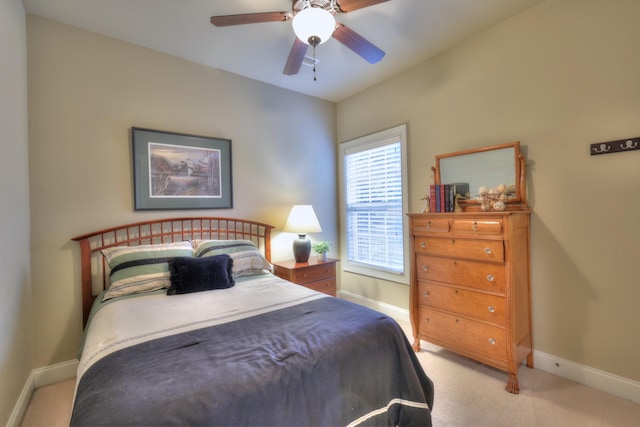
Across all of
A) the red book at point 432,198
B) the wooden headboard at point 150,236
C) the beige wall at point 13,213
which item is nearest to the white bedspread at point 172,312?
the beige wall at point 13,213

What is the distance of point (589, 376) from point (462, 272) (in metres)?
1.06

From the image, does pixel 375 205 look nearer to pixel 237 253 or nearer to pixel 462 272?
pixel 462 272

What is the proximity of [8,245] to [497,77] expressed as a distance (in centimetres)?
365

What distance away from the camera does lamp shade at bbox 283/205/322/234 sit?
125 inches

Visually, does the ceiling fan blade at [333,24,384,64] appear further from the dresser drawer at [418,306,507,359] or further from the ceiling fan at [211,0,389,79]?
the dresser drawer at [418,306,507,359]

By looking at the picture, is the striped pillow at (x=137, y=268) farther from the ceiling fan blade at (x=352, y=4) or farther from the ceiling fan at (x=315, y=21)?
the ceiling fan blade at (x=352, y=4)

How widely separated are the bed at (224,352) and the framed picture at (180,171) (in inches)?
20.0

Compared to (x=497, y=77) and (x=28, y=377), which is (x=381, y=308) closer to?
(x=497, y=77)

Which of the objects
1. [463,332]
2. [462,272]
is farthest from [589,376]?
[462,272]

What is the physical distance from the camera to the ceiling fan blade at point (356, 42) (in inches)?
74.3

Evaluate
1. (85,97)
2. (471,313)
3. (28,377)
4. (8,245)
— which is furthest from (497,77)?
(28,377)

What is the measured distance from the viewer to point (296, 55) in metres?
2.14

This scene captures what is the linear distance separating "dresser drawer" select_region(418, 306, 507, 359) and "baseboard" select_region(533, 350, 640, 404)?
50 cm

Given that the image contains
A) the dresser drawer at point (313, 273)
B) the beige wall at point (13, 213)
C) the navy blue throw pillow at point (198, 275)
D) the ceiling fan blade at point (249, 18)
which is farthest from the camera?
the dresser drawer at point (313, 273)
